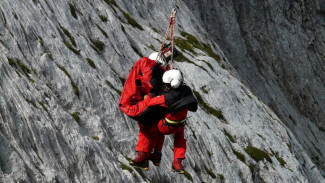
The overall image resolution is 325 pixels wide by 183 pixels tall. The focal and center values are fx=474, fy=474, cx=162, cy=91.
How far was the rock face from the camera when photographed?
23516mm

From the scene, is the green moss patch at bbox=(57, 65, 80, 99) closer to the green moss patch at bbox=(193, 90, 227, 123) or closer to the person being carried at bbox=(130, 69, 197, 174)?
the person being carried at bbox=(130, 69, 197, 174)

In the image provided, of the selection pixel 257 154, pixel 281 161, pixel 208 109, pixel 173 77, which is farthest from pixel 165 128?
pixel 281 161

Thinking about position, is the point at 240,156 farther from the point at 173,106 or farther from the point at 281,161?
the point at 173,106

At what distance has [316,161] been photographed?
2746 inches

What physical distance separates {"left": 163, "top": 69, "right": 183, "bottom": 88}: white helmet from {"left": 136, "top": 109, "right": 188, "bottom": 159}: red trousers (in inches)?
50.3

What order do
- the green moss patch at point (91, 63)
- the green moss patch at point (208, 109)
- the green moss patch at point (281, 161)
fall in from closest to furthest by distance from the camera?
1. the green moss patch at point (91, 63)
2. the green moss patch at point (208, 109)
3. the green moss patch at point (281, 161)

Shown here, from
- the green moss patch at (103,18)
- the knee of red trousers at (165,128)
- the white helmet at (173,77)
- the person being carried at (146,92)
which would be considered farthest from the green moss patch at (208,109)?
the white helmet at (173,77)

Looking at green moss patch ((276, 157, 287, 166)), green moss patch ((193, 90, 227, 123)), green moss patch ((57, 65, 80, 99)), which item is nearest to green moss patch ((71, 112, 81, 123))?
green moss patch ((57, 65, 80, 99))

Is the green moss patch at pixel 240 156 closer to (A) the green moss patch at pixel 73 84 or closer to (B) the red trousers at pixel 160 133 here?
(A) the green moss patch at pixel 73 84

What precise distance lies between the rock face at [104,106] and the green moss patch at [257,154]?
0.44ft

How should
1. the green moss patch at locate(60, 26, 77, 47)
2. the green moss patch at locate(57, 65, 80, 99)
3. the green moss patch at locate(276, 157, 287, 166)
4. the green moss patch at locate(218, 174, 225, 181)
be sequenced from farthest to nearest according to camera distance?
the green moss patch at locate(276, 157, 287, 166)
the green moss patch at locate(218, 174, 225, 181)
the green moss patch at locate(60, 26, 77, 47)
the green moss patch at locate(57, 65, 80, 99)

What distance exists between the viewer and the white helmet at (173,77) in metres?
17.0

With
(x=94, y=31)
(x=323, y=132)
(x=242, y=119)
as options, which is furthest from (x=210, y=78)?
(x=323, y=132)

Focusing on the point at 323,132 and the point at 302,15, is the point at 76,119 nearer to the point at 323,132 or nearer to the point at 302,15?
the point at 323,132
